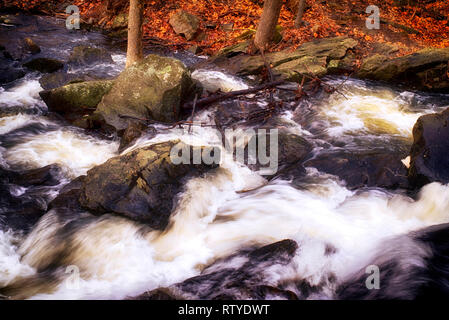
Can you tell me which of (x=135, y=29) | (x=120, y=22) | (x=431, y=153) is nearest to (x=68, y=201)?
(x=135, y=29)

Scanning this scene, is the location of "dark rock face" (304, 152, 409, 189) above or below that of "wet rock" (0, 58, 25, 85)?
below

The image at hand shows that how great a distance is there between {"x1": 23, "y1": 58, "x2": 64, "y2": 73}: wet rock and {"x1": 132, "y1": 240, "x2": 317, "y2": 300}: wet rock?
9.86 meters

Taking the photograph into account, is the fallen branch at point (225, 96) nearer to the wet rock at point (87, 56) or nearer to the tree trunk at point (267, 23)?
the tree trunk at point (267, 23)

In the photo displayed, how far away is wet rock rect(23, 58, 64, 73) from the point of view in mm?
10328

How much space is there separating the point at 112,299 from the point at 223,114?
5.56 meters

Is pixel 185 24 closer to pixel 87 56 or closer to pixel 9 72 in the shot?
pixel 87 56

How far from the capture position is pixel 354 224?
4934 millimetres

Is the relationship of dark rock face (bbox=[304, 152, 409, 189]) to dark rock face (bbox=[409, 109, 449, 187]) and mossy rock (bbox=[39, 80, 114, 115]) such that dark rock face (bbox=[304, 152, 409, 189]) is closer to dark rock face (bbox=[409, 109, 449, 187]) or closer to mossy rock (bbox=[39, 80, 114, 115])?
dark rock face (bbox=[409, 109, 449, 187])

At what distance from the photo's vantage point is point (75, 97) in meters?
7.84

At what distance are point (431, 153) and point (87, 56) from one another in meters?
11.2

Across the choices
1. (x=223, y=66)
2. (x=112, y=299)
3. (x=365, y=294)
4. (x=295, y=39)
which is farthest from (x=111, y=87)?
(x=295, y=39)

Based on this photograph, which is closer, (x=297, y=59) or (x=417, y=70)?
(x=417, y=70)

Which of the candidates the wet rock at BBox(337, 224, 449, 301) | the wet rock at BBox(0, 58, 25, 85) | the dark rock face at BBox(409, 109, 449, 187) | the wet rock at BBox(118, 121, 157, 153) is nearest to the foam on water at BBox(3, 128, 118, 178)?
the wet rock at BBox(118, 121, 157, 153)

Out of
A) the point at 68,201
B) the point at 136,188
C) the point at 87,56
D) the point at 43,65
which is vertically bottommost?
the point at 68,201
